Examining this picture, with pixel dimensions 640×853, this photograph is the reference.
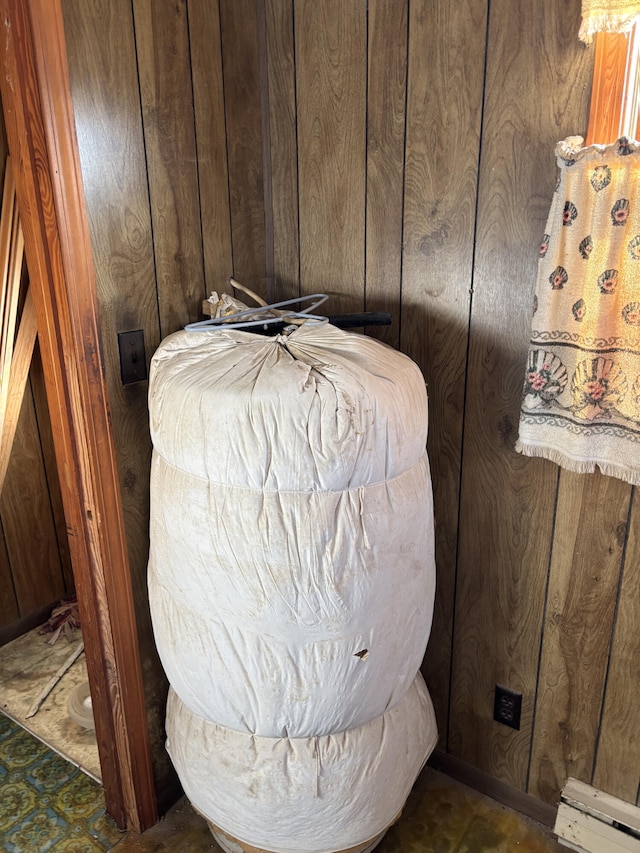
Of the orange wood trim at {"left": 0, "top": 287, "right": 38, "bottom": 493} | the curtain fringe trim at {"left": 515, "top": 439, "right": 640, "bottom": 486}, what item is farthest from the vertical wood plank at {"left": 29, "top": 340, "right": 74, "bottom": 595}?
the curtain fringe trim at {"left": 515, "top": 439, "right": 640, "bottom": 486}

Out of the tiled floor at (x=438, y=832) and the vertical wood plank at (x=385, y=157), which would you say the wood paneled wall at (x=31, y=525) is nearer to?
the tiled floor at (x=438, y=832)

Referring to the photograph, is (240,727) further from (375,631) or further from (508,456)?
(508,456)

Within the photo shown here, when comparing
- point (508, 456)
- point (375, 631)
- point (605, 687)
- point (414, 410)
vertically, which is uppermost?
point (414, 410)

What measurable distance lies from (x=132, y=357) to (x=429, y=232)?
72cm

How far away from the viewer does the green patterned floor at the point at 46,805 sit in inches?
61.7

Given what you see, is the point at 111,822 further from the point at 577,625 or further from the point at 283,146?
the point at 283,146

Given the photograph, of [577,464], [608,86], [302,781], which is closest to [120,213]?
[608,86]

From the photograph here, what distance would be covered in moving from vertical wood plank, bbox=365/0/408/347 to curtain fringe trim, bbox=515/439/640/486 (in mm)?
413

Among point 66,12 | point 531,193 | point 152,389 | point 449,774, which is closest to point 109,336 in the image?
point 152,389

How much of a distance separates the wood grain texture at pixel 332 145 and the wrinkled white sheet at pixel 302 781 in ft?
3.24

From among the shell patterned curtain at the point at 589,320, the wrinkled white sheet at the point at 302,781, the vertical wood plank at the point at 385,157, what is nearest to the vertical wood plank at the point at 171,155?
the vertical wood plank at the point at 385,157

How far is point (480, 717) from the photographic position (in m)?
1.66

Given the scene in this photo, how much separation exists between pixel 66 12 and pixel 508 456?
1.25 m

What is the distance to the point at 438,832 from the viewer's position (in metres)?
1.58
